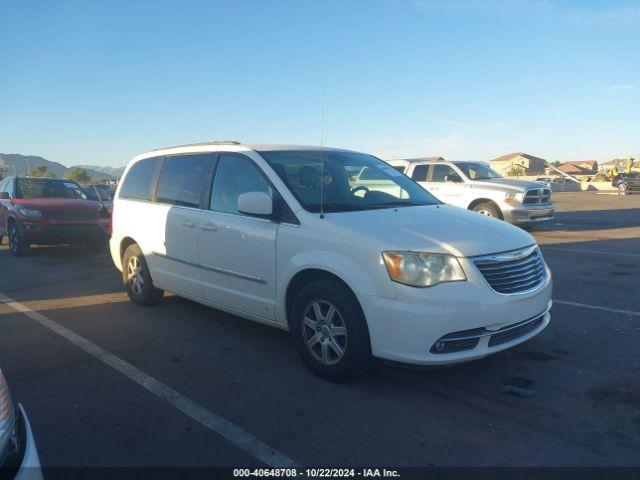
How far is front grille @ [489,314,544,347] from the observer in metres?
3.55

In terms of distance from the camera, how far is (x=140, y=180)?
6.13 metres

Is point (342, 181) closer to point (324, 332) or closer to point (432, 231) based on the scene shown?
point (432, 231)

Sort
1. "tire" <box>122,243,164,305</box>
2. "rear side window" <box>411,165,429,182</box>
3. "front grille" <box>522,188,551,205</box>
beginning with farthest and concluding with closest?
"rear side window" <box>411,165,429,182</box> < "front grille" <box>522,188,551,205</box> < "tire" <box>122,243,164,305</box>

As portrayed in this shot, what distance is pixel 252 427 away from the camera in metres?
3.23

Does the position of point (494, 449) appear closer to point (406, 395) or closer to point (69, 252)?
point (406, 395)

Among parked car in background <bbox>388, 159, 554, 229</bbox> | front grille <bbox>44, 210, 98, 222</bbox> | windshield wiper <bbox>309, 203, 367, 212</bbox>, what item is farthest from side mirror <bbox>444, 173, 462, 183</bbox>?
windshield wiper <bbox>309, 203, 367, 212</bbox>

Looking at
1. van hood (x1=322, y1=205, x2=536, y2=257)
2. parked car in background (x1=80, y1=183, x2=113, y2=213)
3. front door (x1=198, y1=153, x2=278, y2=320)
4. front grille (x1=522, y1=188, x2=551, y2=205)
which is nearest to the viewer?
van hood (x1=322, y1=205, x2=536, y2=257)

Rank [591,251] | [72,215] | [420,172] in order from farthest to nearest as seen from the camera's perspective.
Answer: [420,172], [72,215], [591,251]

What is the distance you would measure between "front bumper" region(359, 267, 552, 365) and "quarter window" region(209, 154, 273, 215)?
1.59m

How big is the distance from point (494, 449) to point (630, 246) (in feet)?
29.2

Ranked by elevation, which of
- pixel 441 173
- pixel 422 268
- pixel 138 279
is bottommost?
pixel 138 279

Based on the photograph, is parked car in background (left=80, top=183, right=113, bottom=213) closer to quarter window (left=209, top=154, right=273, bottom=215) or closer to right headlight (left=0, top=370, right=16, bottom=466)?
quarter window (left=209, top=154, right=273, bottom=215)

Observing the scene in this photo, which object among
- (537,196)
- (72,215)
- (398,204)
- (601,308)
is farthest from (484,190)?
(72,215)

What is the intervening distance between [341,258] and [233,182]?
1.60 metres
